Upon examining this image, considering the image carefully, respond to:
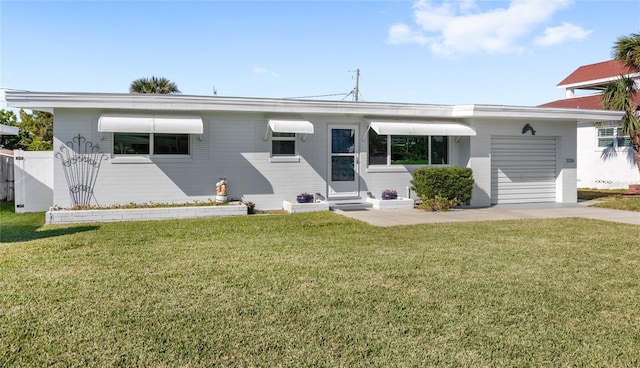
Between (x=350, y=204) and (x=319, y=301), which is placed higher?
(x=350, y=204)

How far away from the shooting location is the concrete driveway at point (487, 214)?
10.9 m

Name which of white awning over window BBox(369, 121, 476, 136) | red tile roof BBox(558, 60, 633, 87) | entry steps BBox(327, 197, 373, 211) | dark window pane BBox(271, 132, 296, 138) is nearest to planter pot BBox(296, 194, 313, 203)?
entry steps BBox(327, 197, 373, 211)

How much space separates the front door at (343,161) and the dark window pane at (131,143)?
5459 millimetres

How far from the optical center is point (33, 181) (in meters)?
13.1

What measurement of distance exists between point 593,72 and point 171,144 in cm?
3025

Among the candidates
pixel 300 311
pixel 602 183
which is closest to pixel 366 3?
pixel 300 311

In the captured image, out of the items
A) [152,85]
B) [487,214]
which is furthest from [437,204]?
[152,85]

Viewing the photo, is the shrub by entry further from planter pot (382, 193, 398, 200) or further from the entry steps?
the entry steps

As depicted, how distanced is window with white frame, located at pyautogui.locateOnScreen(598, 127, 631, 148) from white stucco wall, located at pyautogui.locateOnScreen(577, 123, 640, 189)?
0.19 meters

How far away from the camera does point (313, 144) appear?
1359 cm

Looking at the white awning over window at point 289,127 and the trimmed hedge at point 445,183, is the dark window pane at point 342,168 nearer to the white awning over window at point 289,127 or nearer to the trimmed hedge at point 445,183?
the white awning over window at point 289,127

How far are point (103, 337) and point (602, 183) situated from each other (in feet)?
83.0

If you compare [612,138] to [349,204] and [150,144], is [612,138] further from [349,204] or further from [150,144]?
[150,144]

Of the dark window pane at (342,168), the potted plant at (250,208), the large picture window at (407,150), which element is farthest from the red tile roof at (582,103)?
the potted plant at (250,208)
